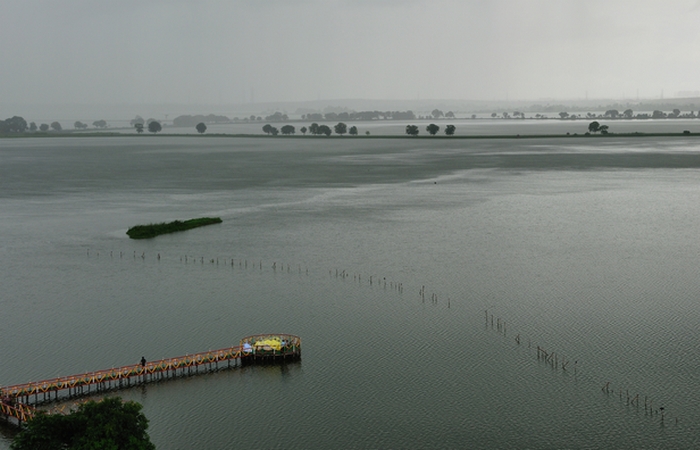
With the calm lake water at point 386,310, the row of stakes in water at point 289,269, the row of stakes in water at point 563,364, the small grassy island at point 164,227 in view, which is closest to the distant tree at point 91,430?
the calm lake water at point 386,310

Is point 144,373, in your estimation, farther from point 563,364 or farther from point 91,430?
point 563,364

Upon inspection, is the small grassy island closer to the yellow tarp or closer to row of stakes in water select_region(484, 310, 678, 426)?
the yellow tarp

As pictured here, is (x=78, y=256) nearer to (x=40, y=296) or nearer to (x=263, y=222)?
(x=40, y=296)

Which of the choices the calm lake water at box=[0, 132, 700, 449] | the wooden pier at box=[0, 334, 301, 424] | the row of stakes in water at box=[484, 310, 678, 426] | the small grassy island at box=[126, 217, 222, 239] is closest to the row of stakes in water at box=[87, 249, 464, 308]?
the calm lake water at box=[0, 132, 700, 449]

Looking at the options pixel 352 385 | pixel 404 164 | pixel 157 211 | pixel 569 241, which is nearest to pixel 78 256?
pixel 157 211

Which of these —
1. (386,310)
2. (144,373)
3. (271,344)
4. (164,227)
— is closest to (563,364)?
(386,310)

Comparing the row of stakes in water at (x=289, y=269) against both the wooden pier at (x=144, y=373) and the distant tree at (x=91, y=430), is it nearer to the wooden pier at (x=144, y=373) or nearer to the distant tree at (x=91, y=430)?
the wooden pier at (x=144, y=373)
